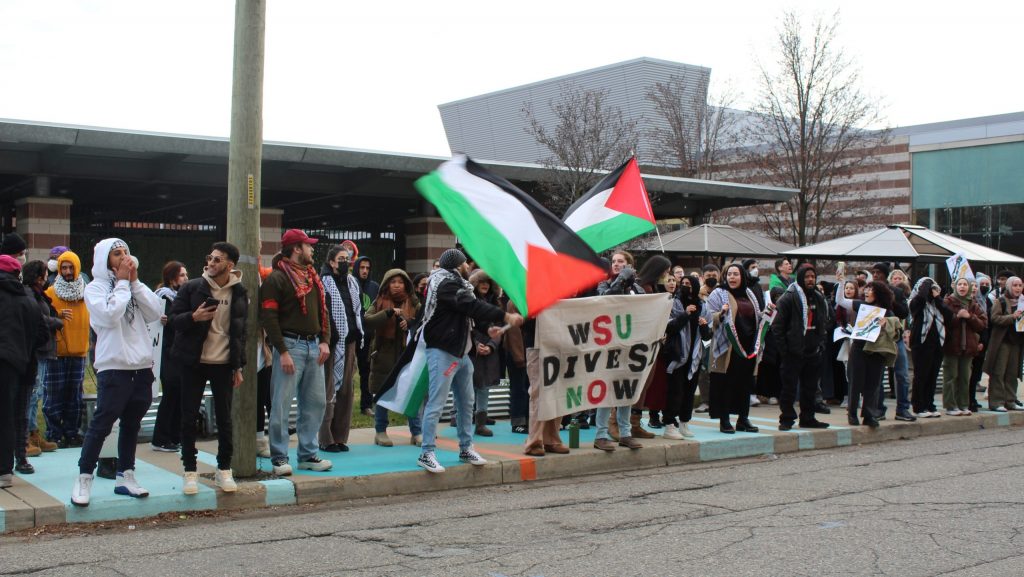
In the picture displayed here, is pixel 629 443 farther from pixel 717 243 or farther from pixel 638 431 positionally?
pixel 717 243

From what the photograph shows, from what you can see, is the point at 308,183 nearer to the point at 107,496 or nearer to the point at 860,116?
the point at 107,496

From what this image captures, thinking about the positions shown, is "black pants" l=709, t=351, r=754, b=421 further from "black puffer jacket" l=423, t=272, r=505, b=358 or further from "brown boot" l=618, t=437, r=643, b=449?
"black puffer jacket" l=423, t=272, r=505, b=358

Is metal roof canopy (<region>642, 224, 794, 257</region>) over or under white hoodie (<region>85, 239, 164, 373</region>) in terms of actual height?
over

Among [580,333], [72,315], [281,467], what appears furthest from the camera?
[580,333]

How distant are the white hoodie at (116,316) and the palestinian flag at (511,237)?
2309 mm

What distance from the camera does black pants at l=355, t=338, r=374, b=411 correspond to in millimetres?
12625

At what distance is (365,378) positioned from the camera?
12727 mm

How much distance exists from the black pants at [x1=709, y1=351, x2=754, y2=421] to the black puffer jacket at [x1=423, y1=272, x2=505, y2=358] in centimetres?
375

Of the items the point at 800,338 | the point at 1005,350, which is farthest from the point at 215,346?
the point at 1005,350

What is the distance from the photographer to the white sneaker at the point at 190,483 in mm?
7570

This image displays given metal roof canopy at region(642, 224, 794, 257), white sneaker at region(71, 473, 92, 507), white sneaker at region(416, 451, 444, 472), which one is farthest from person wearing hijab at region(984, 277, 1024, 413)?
white sneaker at region(71, 473, 92, 507)

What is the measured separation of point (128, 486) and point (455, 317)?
302cm

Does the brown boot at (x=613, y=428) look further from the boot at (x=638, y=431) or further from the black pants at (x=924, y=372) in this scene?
the black pants at (x=924, y=372)

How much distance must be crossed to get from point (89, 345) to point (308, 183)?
10751 millimetres
